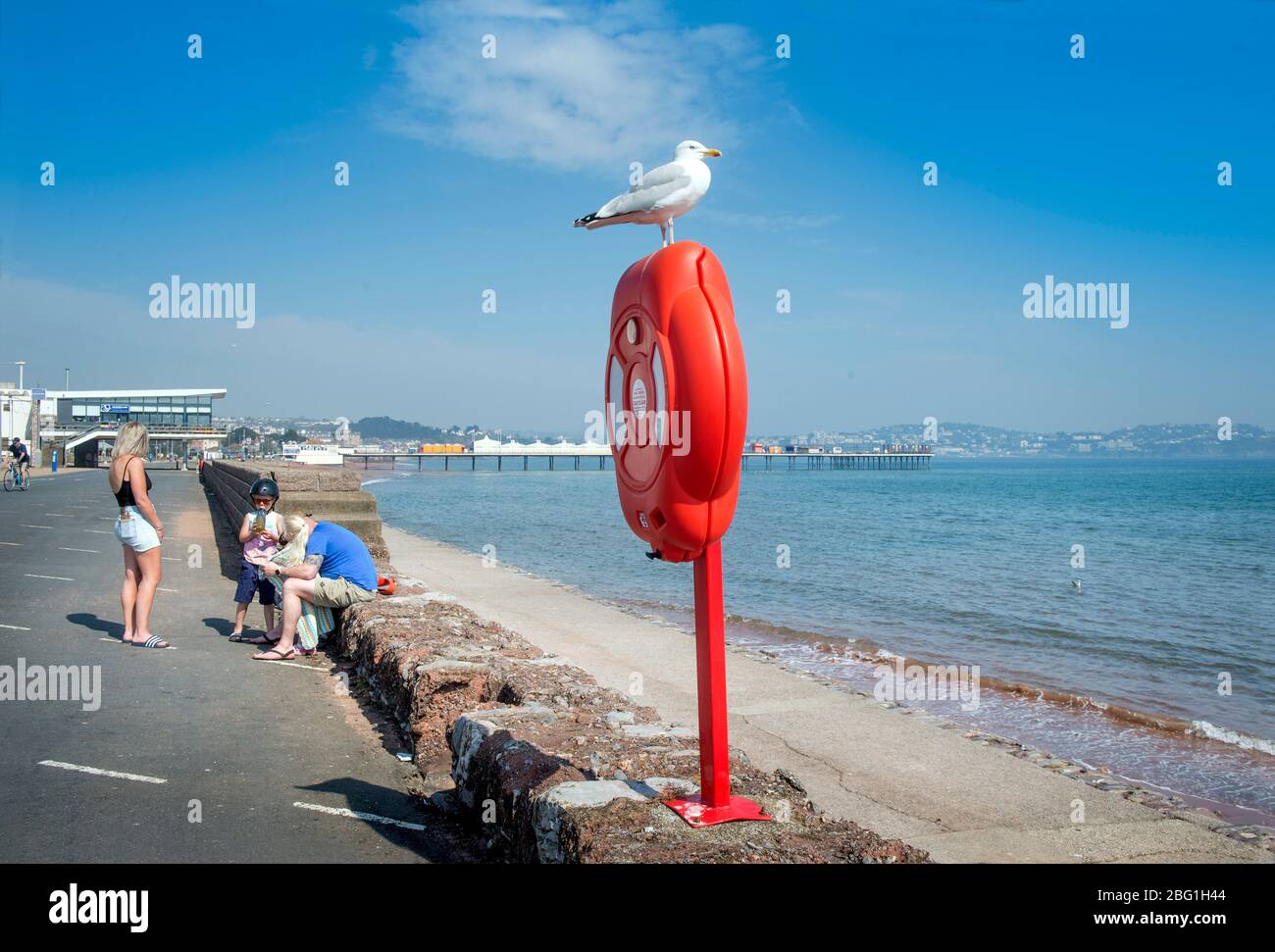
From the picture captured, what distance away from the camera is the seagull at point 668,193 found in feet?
11.1

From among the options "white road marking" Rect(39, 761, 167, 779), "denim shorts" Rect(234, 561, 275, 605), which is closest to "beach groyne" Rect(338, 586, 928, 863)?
"white road marking" Rect(39, 761, 167, 779)

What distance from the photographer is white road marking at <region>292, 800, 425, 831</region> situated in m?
4.43

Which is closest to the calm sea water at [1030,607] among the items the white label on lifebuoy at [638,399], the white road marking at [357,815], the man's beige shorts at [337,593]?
the man's beige shorts at [337,593]

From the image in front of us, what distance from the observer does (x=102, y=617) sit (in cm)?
891

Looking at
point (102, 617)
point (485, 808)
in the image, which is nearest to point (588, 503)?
point (102, 617)

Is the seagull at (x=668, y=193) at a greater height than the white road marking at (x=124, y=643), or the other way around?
the seagull at (x=668, y=193)

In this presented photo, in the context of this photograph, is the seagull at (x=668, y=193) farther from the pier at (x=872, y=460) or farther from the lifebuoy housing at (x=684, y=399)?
the pier at (x=872, y=460)

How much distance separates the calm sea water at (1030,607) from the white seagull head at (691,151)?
21.4 ft

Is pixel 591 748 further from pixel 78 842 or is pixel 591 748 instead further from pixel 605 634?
pixel 605 634

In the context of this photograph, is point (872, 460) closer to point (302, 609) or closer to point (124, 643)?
point (302, 609)

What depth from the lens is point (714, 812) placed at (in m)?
3.25

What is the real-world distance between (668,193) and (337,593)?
541 cm

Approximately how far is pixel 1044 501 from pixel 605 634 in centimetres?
6125
